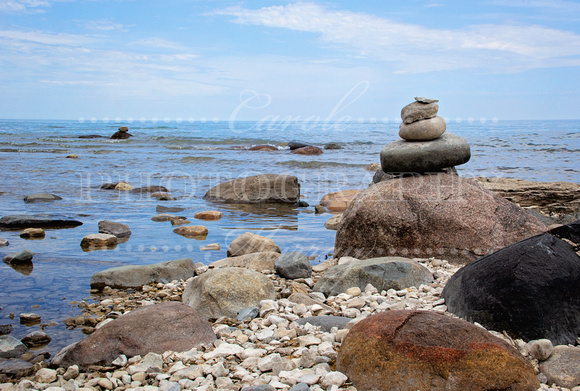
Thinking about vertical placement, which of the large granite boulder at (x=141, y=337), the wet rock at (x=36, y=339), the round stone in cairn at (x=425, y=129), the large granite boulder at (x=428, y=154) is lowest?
the wet rock at (x=36, y=339)

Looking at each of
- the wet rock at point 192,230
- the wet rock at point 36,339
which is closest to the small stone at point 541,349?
the wet rock at point 36,339

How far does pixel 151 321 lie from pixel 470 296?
2.49 metres

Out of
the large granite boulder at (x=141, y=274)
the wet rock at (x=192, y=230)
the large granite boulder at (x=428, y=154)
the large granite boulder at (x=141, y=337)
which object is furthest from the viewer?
the wet rock at (x=192, y=230)

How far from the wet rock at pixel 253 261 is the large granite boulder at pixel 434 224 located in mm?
925

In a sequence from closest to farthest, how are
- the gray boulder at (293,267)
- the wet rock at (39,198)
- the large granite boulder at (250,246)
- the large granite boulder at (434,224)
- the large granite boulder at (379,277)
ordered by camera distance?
the large granite boulder at (379,277) < the gray boulder at (293,267) < the large granite boulder at (434,224) < the large granite boulder at (250,246) < the wet rock at (39,198)

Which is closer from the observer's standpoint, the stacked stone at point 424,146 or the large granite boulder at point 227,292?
the large granite boulder at point 227,292

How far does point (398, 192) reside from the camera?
6.75m

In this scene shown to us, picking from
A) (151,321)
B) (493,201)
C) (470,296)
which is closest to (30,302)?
(151,321)

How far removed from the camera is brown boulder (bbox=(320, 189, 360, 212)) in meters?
11.1

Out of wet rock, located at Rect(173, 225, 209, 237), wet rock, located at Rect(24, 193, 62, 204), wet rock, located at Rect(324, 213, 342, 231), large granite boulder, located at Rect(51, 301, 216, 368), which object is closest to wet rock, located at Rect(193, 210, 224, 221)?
wet rock, located at Rect(173, 225, 209, 237)

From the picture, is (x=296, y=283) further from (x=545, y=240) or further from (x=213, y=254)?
(x=545, y=240)

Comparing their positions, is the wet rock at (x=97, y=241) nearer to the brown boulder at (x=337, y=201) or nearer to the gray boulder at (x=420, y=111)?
the gray boulder at (x=420, y=111)

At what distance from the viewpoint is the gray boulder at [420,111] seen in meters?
7.09

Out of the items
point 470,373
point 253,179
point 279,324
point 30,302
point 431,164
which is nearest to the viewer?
point 470,373
